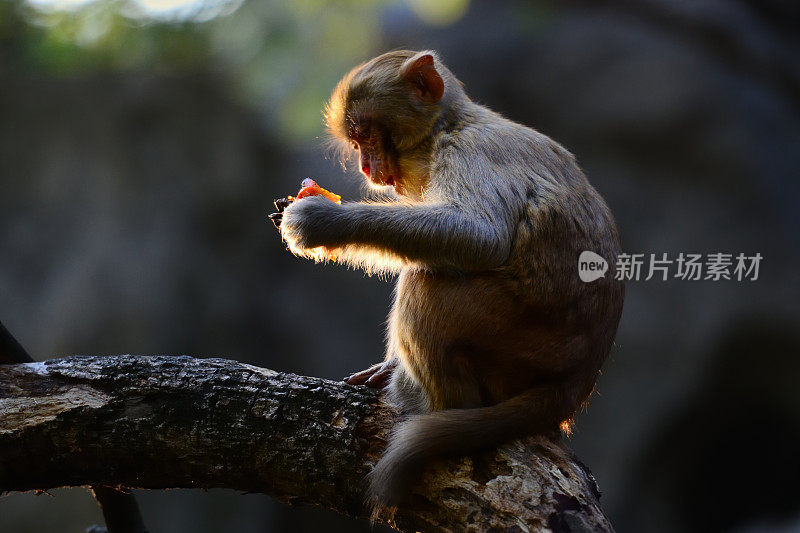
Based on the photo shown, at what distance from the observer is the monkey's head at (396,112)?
11.0 ft

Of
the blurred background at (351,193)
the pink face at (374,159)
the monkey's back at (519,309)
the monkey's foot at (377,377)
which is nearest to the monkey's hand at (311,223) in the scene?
the monkey's back at (519,309)

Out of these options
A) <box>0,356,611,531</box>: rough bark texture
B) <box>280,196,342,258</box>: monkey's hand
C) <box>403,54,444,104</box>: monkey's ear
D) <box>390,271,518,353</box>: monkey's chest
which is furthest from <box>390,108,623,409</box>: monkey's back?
<box>403,54,444,104</box>: monkey's ear

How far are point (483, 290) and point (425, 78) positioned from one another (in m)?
1.14

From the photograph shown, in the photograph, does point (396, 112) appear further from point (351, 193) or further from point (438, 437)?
point (351, 193)

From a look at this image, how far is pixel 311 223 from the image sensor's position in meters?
2.97

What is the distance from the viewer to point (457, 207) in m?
2.85

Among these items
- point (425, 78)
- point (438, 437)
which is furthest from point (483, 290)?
point (425, 78)

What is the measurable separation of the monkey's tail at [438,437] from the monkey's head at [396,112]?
1107 mm

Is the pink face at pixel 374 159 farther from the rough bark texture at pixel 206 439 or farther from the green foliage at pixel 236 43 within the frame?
the green foliage at pixel 236 43

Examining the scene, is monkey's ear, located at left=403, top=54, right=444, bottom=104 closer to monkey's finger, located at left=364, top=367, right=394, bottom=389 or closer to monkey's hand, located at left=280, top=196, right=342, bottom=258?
monkey's hand, located at left=280, top=196, right=342, bottom=258

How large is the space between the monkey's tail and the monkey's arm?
1.85ft

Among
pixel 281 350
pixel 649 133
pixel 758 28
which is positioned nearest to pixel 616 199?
pixel 649 133

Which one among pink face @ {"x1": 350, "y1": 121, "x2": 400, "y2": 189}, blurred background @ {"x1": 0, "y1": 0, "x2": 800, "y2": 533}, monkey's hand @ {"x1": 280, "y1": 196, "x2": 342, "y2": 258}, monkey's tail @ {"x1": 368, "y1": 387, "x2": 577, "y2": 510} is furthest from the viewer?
blurred background @ {"x1": 0, "y1": 0, "x2": 800, "y2": 533}

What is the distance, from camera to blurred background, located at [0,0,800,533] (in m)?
7.57
